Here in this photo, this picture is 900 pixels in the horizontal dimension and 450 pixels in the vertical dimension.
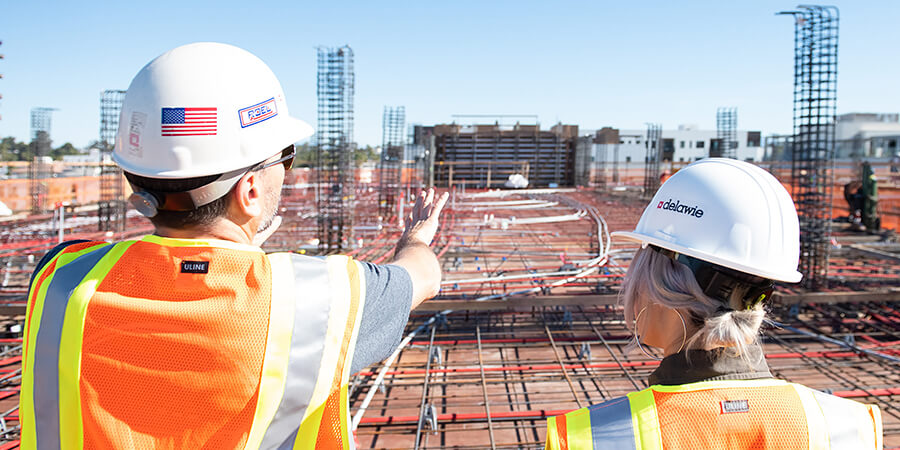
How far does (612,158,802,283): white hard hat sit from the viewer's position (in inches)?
54.6

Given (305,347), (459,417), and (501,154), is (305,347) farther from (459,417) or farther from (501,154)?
(501,154)

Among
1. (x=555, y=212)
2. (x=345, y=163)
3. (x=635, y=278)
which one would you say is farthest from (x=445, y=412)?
(x=555, y=212)

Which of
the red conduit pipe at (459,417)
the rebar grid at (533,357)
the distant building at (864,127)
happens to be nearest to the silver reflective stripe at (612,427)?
the rebar grid at (533,357)

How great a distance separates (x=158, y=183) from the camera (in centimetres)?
117

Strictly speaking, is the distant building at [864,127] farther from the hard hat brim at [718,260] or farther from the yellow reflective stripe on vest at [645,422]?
the yellow reflective stripe on vest at [645,422]

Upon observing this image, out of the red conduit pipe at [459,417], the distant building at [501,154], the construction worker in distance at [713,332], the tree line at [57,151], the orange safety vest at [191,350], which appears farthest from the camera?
the distant building at [501,154]

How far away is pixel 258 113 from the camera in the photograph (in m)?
1.27

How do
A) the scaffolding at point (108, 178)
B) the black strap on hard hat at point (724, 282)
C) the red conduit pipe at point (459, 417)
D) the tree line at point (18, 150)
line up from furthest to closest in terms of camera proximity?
the tree line at point (18, 150) → the scaffolding at point (108, 178) → the red conduit pipe at point (459, 417) → the black strap on hard hat at point (724, 282)

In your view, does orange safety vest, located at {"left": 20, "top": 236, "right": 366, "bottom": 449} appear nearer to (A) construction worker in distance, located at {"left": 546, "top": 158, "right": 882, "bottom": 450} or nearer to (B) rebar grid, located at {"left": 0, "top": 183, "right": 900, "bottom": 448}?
(A) construction worker in distance, located at {"left": 546, "top": 158, "right": 882, "bottom": 450}

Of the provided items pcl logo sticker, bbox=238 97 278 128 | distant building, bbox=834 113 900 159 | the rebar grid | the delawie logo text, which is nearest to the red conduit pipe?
the rebar grid

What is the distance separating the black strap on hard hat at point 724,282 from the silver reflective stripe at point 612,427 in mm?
389

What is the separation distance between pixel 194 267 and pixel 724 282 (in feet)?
3.91

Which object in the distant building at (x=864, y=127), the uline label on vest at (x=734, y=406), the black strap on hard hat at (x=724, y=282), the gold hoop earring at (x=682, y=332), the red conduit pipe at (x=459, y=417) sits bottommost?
the red conduit pipe at (x=459, y=417)

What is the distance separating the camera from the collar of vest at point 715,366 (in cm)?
126
